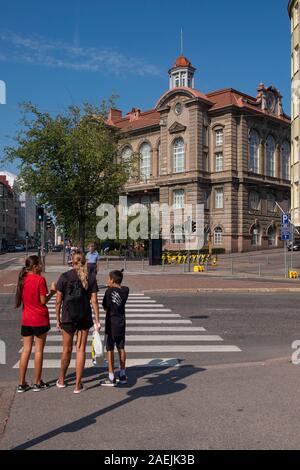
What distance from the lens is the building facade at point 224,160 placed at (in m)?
62.6

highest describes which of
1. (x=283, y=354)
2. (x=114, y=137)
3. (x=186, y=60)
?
(x=186, y=60)

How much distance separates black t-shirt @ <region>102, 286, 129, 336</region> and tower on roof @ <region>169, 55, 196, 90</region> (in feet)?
225

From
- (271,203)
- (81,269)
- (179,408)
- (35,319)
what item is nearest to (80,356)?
(35,319)

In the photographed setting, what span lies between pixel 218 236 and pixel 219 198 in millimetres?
4637

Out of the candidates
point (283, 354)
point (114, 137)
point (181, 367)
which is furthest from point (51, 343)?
point (114, 137)

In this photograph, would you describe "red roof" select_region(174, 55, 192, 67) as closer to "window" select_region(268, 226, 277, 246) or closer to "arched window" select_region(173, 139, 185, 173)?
"arched window" select_region(173, 139, 185, 173)

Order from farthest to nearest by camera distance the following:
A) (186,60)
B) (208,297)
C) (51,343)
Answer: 1. (186,60)
2. (208,297)
3. (51,343)

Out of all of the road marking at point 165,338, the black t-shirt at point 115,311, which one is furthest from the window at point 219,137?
the black t-shirt at point 115,311

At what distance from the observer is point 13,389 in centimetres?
673

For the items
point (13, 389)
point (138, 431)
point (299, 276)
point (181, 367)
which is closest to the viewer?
point (138, 431)

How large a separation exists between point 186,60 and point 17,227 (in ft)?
295

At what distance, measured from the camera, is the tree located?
3881 cm

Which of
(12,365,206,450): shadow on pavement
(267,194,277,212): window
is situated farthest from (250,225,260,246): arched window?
(12,365,206,450): shadow on pavement

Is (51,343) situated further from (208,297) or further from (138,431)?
(208,297)
